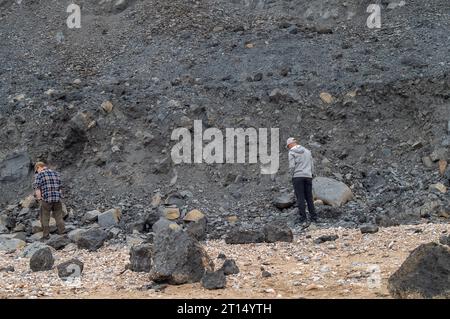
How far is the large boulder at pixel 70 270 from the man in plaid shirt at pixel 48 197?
386 cm

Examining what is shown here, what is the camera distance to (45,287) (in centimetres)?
642

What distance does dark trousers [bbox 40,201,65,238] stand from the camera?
10.8 metres

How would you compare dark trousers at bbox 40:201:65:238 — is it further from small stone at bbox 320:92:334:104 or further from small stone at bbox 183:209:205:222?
small stone at bbox 320:92:334:104

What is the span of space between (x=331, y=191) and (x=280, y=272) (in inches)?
192

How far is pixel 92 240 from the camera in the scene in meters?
9.31

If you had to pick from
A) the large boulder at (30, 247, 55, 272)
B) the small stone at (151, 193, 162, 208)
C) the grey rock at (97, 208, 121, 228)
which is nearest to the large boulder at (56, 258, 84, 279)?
the large boulder at (30, 247, 55, 272)

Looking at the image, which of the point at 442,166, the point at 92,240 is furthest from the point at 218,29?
the point at 92,240

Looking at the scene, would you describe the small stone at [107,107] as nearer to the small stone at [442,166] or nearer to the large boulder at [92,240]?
the large boulder at [92,240]

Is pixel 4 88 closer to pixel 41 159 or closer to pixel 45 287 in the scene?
pixel 41 159

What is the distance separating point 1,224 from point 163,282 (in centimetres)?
637

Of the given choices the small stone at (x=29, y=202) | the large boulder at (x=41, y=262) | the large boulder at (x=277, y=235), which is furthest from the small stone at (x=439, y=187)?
the small stone at (x=29, y=202)

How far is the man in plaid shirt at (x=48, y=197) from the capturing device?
10.8 meters

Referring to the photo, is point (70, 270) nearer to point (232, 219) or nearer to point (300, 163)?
point (300, 163)

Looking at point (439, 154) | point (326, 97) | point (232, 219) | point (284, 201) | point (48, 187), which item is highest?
point (326, 97)
